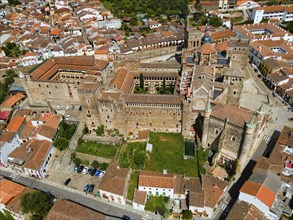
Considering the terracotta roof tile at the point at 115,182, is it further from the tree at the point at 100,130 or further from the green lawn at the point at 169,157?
the tree at the point at 100,130

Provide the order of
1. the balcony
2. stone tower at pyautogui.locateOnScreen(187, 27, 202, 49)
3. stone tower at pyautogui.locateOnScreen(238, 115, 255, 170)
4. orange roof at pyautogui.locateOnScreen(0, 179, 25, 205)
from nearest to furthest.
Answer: stone tower at pyautogui.locateOnScreen(238, 115, 255, 170), orange roof at pyautogui.locateOnScreen(0, 179, 25, 205), the balcony, stone tower at pyautogui.locateOnScreen(187, 27, 202, 49)

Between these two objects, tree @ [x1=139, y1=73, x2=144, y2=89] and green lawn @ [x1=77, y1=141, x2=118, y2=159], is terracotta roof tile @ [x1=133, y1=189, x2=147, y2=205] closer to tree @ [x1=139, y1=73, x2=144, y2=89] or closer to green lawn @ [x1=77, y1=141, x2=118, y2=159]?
green lawn @ [x1=77, y1=141, x2=118, y2=159]

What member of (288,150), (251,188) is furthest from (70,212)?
(288,150)

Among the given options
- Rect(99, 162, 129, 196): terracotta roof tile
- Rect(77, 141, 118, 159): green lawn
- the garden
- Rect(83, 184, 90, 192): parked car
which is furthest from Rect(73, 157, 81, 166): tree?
Rect(99, 162, 129, 196): terracotta roof tile

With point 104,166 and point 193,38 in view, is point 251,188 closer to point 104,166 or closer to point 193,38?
point 104,166

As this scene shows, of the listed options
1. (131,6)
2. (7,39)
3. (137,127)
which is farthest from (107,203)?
(131,6)

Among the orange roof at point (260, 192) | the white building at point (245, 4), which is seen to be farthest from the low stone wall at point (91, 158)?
the white building at point (245, 4)

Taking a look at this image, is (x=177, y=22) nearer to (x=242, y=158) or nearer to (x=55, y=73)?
(x=55, y=73)
